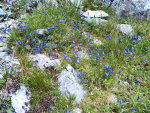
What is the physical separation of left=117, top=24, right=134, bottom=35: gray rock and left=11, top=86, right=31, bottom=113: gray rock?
3.03 metres

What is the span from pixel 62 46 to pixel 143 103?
7.21 ft

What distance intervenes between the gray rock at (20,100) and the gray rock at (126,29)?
3031 millimetres

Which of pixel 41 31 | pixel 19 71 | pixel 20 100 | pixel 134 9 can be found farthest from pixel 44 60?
pixel 134 9

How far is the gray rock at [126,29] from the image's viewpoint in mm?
6117

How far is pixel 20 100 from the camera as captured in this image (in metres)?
4.11

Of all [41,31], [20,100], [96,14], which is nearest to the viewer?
[20,100]

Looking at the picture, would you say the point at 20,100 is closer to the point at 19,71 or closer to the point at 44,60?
the point at 19,71

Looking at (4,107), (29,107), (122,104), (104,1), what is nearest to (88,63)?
(122,104)

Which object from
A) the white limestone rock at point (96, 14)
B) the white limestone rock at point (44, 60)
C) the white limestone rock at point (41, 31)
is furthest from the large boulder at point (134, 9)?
the white limestone rock at point (44, 60)

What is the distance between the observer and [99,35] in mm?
6031

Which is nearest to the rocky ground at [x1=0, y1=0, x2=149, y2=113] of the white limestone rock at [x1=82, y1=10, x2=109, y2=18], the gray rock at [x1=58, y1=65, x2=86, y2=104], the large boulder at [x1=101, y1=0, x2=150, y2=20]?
the gray rock at [x1=58, y1=65, x2=86, y2=104]

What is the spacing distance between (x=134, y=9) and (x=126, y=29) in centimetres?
115

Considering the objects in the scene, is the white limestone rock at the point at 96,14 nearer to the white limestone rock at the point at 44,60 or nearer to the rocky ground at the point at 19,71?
the rocky ground at the point at 19,71

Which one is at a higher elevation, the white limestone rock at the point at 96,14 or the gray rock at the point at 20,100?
the white limestone rock at the point at 96,14
